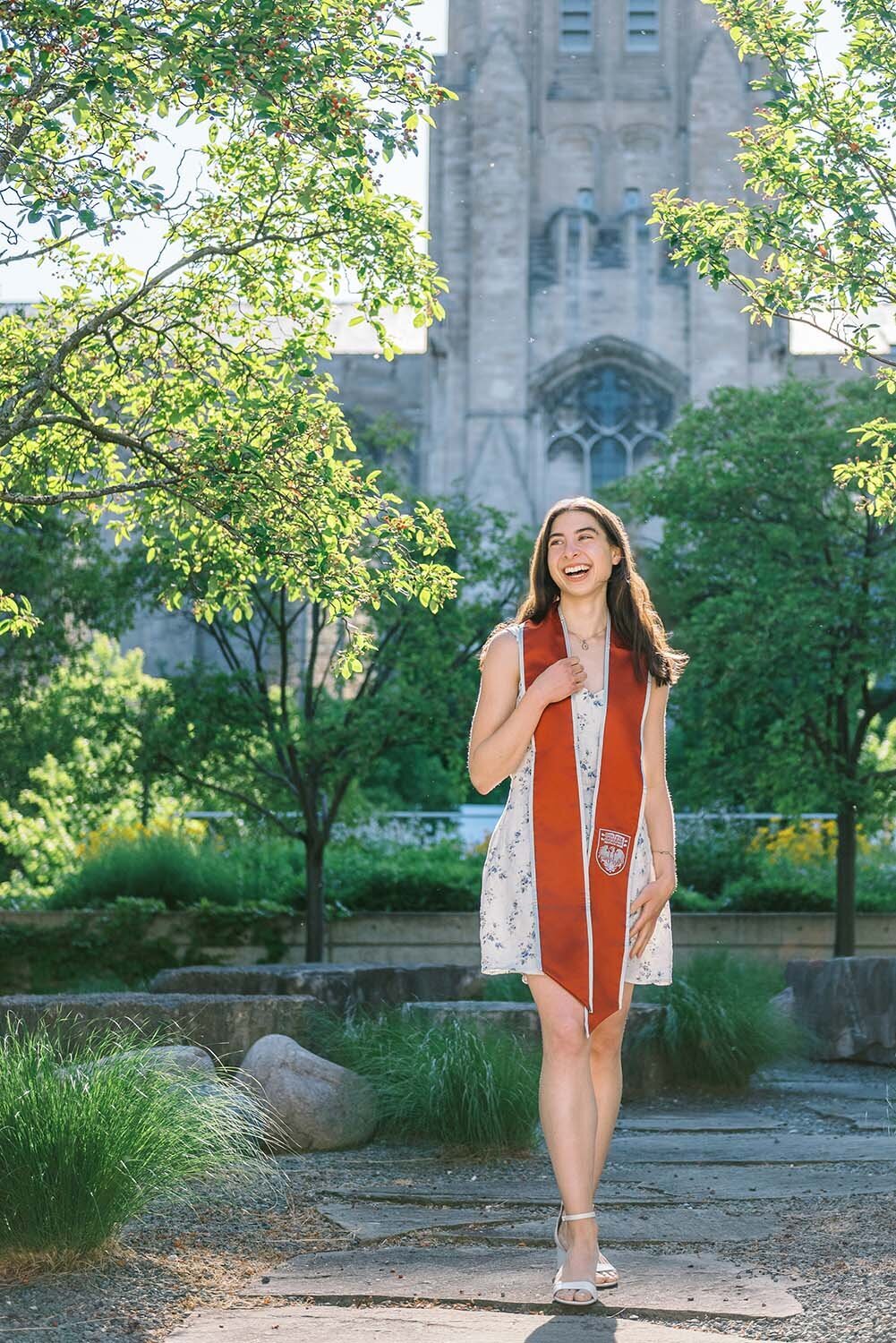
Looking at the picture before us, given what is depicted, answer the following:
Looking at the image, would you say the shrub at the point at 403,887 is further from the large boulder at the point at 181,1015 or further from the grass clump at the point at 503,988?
the large boulder at the point at 181,1015

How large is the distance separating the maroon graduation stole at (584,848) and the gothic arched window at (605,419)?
31.7 m

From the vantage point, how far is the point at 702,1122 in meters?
7.54

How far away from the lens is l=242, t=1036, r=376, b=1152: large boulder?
6.38m

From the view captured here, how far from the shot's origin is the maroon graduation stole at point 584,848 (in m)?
3.79

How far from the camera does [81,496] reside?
655 cm

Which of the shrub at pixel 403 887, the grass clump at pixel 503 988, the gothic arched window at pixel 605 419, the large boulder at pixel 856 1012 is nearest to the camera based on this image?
the grass clump at pixel 503 988

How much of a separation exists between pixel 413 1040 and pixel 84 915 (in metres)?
6.97

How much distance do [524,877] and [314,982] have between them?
531cm

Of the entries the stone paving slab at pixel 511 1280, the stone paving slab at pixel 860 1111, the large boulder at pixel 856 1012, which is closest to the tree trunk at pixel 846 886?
the large boulder at pixel 856 1012

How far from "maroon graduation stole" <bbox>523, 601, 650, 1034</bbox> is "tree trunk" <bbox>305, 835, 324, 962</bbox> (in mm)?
10201

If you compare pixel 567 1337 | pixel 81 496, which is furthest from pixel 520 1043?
pixel 567 1337

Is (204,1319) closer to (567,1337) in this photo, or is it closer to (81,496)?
(567,1337)

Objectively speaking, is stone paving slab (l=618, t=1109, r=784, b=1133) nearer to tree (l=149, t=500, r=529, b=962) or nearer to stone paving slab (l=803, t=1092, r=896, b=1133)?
stone paving slab (l=803, t=1092, r=896, b=1133)

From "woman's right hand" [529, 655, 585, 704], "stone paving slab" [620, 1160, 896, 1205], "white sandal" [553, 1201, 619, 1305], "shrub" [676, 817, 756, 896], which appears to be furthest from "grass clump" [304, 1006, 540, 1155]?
"shrub" [676, 817, 756, 896]
